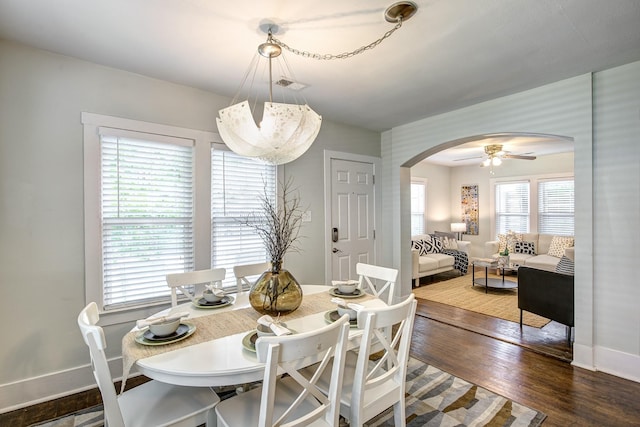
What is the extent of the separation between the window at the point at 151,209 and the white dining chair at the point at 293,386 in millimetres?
1597

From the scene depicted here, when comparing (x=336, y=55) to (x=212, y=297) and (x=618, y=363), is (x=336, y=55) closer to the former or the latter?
(x=212, y=297)

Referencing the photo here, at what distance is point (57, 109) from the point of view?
2.30 m

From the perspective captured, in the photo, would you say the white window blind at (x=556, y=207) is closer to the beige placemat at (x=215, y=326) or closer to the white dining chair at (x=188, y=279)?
the beige placemat at (x=215, y=326)

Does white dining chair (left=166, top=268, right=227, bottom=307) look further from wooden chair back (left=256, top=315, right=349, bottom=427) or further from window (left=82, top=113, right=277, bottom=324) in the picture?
wooden chair back (left=256, top=315, right=349, bottom=427)

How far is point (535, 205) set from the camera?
665 cm

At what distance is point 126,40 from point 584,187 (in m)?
3.87

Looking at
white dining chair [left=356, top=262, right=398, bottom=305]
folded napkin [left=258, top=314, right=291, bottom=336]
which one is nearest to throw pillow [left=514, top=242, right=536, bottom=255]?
white dining chair [left=356, top=262, right=398, bottom=305]

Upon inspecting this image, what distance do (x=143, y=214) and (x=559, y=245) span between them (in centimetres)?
699

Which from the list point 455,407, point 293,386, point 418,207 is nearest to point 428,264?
point 418,207

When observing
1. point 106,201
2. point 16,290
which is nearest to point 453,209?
point 106,201

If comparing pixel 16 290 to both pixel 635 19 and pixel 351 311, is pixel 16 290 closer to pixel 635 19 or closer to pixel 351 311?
pixel 351 311

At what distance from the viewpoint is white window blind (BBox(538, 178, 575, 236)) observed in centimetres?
621

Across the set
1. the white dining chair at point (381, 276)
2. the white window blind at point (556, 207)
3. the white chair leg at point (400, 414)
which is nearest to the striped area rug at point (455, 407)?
the white chair leg at point (400, 414)

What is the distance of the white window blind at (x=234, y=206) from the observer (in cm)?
307
